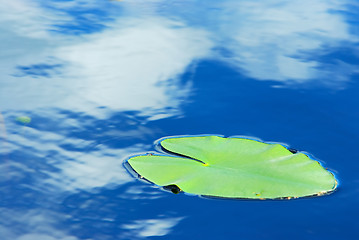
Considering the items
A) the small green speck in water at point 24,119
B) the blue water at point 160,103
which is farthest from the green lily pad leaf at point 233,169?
the small green speck in water at point 24,119

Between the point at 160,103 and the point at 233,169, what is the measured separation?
623 mm

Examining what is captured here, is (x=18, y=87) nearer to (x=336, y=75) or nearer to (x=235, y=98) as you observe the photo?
(x=235, y=98)

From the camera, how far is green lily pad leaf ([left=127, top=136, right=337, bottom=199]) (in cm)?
148

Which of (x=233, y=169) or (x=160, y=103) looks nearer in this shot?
(x=233, y=169)

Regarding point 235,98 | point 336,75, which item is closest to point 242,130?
point 235,98

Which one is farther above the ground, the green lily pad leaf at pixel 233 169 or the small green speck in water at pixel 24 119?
the small green speck in water at pixel 24 119

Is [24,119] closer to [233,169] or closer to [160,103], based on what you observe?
[160,103]

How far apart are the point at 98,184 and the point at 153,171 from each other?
7.5 inches

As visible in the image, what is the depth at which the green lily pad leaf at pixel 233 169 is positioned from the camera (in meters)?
1.48

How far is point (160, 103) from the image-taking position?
2088mm

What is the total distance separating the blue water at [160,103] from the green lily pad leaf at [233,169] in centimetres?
4

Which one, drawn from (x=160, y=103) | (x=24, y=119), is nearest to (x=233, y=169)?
(x=160, y=103)

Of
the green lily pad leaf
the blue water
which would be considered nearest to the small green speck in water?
the blue water

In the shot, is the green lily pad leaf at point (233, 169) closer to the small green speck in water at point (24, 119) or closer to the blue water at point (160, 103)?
the blue water at point (160, 103)
